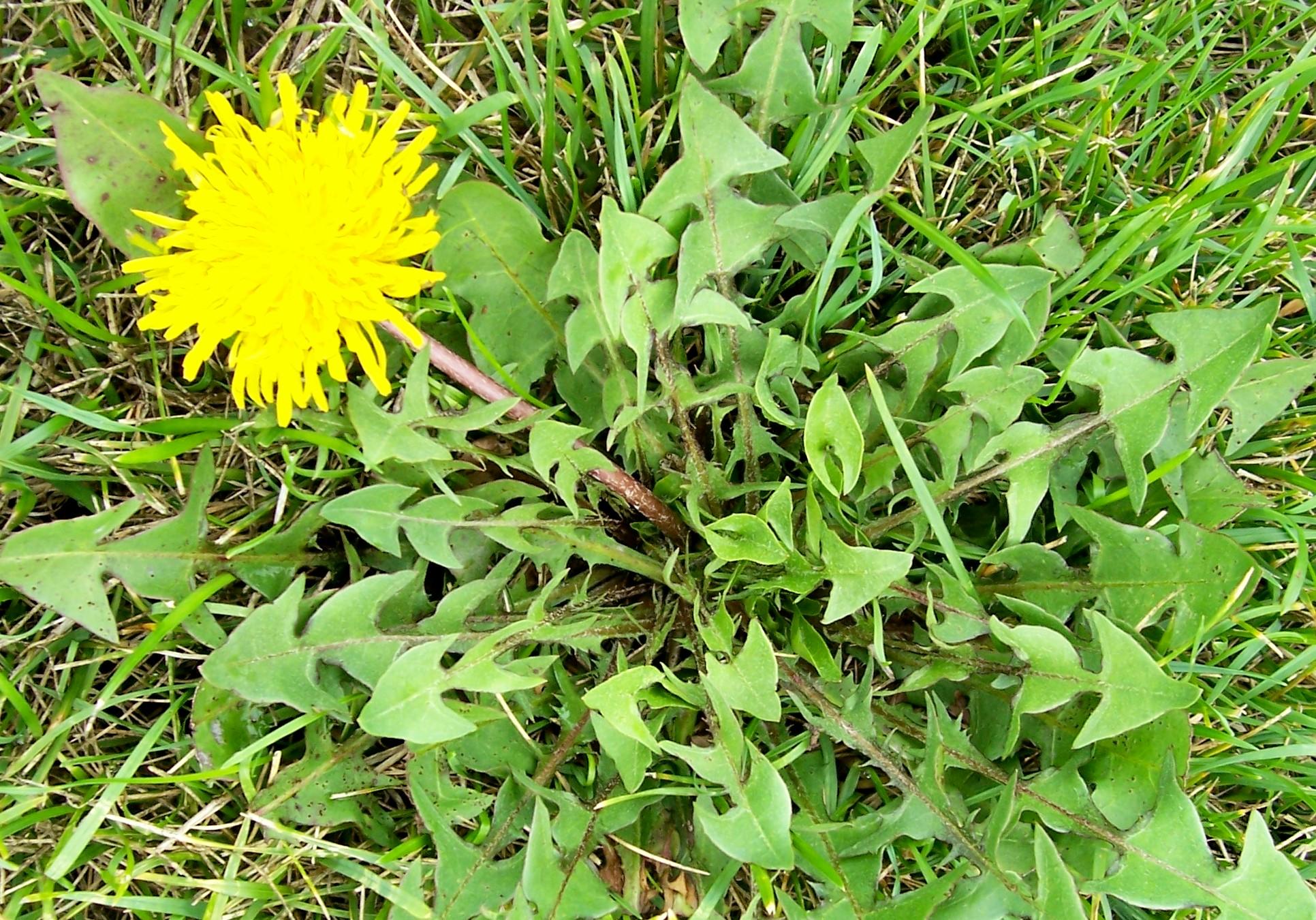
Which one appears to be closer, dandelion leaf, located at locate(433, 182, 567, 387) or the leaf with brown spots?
the leaf with brown spots

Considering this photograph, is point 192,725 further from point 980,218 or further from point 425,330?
point 980,218

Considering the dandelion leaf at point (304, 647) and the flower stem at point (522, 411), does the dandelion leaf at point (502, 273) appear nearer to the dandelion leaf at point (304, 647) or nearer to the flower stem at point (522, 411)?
the flower stem at point (522, 411)

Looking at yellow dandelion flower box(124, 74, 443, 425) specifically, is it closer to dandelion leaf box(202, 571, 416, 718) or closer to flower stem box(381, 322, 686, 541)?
flower stem box(381, 322, 686, 541)

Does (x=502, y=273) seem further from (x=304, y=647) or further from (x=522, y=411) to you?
(x=304, y=647)

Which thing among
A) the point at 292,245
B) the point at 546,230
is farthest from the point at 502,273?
the point at 292,245

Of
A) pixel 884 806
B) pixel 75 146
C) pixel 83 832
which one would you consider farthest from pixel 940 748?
pixel 75 146

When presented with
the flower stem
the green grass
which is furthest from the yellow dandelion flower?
the green grass
